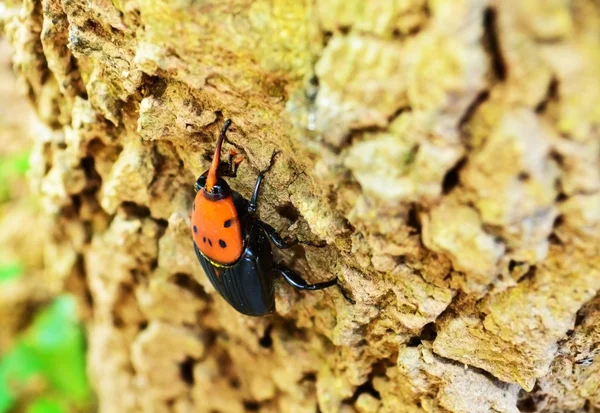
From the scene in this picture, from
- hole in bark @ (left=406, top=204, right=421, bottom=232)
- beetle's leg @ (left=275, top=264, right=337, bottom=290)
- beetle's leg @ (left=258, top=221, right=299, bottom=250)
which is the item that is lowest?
beetle's leg @ (left=275, top=264, right=337, bottom=290)

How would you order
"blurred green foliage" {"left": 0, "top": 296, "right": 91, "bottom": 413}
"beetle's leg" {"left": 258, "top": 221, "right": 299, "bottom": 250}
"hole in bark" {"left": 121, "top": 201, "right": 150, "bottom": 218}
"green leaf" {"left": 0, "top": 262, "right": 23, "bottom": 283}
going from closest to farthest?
"beetle's leg" {"left": 258, "top": 221, "right": 299, "bottom": 250} < "hole in bark" {"left": 121, "top": 201, "right": 150, "bottom": 218} < "green leaf" {"left": 0, "top": 262, "right": 23, "bottom": 283} < "blurred green foliage" {"left": 0, "top": 296, "right": 91, "bottom": 413}

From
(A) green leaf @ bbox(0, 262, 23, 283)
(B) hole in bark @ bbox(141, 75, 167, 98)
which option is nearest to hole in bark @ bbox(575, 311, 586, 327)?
(B) hole in bark @ bbox(141, 75, 167, 98)

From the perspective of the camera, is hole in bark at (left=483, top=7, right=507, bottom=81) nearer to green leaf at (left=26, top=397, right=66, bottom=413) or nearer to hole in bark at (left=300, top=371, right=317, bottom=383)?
hole in bark at (left=300, top=371, right=317, bottom=383)

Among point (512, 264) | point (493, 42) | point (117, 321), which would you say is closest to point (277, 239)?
point (512, 264)

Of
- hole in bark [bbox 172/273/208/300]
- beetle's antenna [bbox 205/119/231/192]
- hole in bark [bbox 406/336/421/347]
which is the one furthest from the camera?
hole in bark [bbox 172/273/208/300]

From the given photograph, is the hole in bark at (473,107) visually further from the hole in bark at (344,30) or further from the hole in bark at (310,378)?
the hole in bark at (310,378)

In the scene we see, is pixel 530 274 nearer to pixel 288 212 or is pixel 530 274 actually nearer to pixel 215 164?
pixel 288 212

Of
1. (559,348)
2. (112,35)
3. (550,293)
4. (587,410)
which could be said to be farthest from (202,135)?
(587,410)
